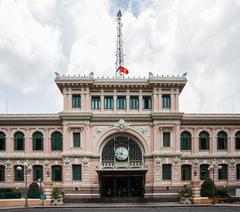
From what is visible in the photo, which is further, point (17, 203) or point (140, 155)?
point (140, 155)

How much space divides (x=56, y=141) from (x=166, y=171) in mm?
16216

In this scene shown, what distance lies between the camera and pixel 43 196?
50500 mm

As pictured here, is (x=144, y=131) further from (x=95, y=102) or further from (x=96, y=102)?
(x=95, y=102)

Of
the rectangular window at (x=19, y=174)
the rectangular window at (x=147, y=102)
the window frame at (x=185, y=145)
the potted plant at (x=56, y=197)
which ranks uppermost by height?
the rectangular window at (x=147, y=102)

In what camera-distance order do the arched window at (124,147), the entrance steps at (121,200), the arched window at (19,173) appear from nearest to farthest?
1. the entrance steps at (121,200)
2. the arched window at (124,147)
3. the arched window at (19,173)

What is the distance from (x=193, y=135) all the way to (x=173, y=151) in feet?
15.6

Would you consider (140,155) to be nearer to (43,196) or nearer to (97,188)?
(97,188)

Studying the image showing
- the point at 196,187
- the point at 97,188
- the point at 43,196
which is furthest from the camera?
the point at 97,188

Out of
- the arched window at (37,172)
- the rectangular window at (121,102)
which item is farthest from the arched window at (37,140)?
the rectangular window at (121,102)

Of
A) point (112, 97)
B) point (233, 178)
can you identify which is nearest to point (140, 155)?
point (112, 97)

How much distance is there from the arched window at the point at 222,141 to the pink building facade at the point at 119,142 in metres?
0.15

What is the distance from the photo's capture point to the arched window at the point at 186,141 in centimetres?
6150

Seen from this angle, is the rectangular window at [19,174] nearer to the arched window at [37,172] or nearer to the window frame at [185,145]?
the arched window at [37,172]

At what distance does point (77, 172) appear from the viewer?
58.3m
